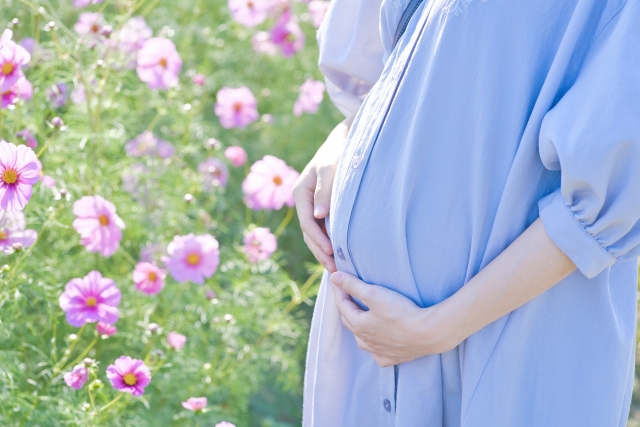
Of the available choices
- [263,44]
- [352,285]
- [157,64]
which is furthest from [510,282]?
[263,44]

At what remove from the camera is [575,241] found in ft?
2.20

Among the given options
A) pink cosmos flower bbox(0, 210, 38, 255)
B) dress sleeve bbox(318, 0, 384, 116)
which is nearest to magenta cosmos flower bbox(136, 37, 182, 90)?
pink cosmos flower bbox(0, 210, 38, 255)

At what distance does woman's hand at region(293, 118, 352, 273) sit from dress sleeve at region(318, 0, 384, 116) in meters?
0.07

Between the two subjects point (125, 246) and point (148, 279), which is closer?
point (148, 279)

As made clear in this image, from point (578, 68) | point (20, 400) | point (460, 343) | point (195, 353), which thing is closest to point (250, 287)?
point (195, 353)

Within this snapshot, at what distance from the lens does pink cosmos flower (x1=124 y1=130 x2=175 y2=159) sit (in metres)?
1.75

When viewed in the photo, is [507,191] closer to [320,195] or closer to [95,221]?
[320,195]

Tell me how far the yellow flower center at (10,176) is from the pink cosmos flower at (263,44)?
5.33 ft

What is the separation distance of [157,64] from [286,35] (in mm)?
820

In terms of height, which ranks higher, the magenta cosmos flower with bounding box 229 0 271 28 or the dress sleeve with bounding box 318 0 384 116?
the dress sleeve with bounding box 318 0 384 116

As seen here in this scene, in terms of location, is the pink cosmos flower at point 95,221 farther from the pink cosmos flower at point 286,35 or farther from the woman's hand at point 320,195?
the pink cosmos flower at point 286,35

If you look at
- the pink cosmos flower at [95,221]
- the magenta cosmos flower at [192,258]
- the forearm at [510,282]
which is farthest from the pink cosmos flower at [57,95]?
the forearm at [510,282]

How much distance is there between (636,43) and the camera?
638 mm

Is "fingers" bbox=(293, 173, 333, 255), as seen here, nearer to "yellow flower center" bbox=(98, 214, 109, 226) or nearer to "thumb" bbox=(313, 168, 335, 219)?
"thumb" bbox=(313, 168, 335, 219)
